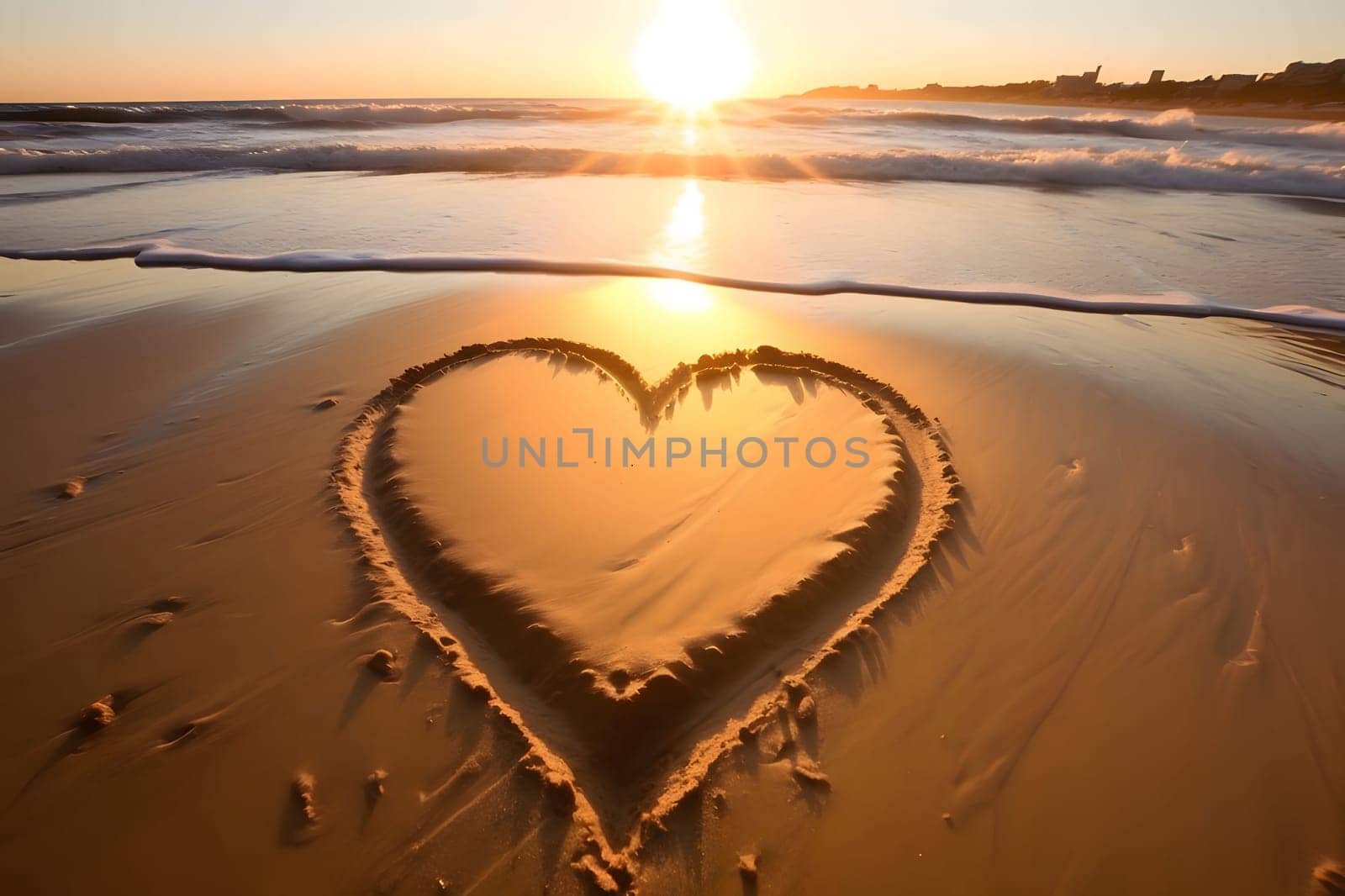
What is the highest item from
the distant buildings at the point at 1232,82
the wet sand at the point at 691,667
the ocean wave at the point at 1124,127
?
the distant buildings at the point at 1232,82

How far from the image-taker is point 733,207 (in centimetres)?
808

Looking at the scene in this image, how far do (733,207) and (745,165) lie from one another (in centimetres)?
406

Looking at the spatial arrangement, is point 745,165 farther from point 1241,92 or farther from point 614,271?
point 1241,92

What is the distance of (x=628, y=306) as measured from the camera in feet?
14.4

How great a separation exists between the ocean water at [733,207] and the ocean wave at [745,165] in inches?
2.2

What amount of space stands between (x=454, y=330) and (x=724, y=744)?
3.30 metres

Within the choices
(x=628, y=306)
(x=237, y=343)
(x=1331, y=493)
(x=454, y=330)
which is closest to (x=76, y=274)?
(x=237, y=343)

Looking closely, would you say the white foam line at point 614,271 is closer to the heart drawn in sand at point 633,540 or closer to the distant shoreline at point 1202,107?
the heart drawn in sand at point 633,540

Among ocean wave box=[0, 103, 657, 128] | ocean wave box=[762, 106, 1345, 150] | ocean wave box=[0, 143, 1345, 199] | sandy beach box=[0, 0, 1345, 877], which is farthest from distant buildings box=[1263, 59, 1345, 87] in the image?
sandy beach box=[0, 0, 1345, 877]

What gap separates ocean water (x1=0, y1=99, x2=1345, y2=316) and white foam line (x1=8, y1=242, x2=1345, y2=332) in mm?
47

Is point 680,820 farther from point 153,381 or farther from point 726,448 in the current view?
point 153,381

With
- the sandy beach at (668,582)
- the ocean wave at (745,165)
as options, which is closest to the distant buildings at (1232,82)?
the ocean wave at (745,165)

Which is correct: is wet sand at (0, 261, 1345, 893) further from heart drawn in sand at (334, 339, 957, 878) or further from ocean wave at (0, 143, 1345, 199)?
ocean wave at (0, 143, 1345, 199)

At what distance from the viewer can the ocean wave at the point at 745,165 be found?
10.5 meters
